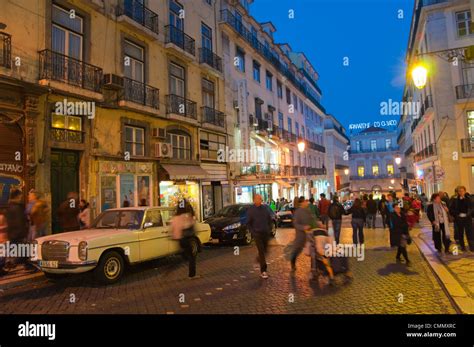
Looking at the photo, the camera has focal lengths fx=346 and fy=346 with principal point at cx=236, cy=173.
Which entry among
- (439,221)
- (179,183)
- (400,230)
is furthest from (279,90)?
(400,230)

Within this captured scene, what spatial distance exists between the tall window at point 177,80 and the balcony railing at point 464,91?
750 inches

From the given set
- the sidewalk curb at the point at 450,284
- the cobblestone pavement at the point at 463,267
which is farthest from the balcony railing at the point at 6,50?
the cobblestone pavement at the point at 463,267

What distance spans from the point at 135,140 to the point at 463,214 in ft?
42.6

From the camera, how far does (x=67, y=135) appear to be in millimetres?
12742

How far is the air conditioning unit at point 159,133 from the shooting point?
1661 cm

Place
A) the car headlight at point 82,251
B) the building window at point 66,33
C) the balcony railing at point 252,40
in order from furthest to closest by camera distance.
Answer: the balcony railing at point 252,40 < the building window at point 66,33 < the car headlight at point 82,251

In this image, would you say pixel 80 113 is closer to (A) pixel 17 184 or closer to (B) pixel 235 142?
(A) pixel 17 184

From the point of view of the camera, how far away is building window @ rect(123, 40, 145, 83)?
1561 centimetres

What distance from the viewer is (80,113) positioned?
13070 millimetres

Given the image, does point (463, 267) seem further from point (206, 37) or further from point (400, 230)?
point (206, 37)

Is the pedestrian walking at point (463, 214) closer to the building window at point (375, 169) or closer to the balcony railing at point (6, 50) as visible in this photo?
the balcony railing at point (6, 50)

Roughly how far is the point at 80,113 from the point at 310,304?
1112 centimetres

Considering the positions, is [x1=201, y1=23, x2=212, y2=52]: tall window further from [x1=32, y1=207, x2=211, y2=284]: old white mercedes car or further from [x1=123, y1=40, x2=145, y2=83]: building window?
[x1=32, y1=207, x2=211, y2=284]: old white mercedes car

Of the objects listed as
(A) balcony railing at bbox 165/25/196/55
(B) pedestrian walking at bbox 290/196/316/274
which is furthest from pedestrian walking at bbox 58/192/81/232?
(A) balcony railing at bbox 165/25/196/55
